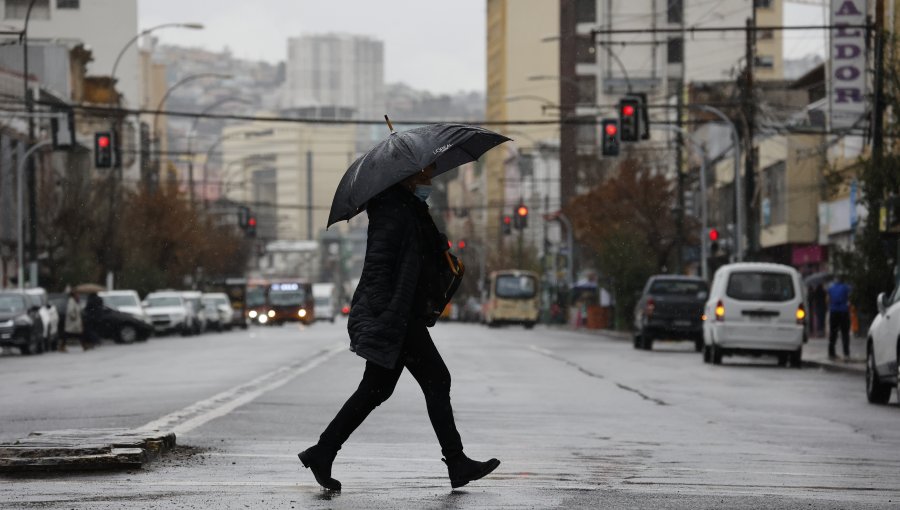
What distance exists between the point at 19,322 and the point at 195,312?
31570mm

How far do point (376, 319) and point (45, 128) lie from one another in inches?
3181

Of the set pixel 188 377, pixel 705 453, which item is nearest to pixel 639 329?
pixel 188 377

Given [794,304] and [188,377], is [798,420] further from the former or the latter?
[794,304]

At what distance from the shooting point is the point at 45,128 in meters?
88.4

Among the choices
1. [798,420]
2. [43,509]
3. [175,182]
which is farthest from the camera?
[175,182]

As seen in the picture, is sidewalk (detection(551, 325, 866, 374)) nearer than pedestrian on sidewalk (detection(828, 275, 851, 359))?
Yes

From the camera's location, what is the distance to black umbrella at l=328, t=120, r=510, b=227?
10.0m

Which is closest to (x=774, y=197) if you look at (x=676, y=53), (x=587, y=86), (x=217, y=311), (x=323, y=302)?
(x=217, y=311)

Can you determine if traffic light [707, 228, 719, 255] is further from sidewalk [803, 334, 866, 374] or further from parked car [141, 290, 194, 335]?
parked car [141, 290, 194, 335]

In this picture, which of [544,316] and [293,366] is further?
[544,316]

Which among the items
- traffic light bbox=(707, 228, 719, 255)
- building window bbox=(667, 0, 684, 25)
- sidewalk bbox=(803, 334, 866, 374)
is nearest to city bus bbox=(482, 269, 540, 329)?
building window bbox=(667, 0, 684, 25)

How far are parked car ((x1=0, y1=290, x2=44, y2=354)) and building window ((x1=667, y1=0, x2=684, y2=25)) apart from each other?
5039 centimetres

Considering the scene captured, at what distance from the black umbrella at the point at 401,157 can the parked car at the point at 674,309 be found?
34810 millimetres

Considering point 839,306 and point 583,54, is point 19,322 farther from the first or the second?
point 583,54
